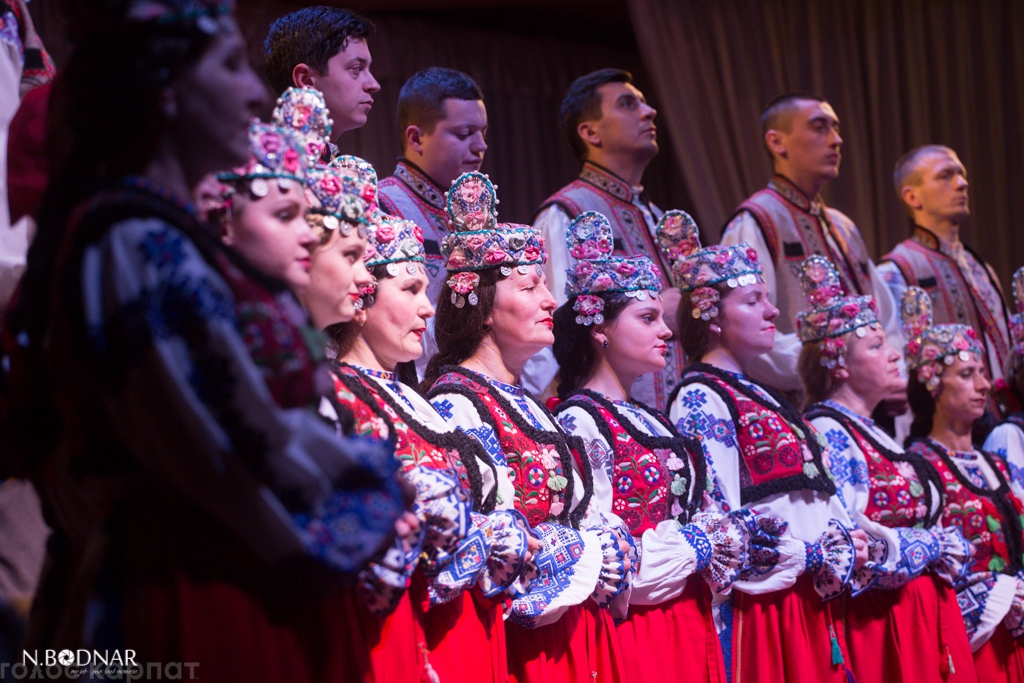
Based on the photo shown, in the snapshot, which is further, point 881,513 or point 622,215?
point 622,215

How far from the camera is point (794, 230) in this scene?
4.98 m

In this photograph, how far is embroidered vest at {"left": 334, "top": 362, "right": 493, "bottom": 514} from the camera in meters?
2.29

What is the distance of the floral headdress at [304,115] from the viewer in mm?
2096

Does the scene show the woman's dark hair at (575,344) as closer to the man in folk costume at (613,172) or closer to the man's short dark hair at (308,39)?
the man in folk costume at (613,172)

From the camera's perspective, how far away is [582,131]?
15.8 feet

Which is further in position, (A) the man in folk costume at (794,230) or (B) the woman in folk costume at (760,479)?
(A) the man in folk costume at (794,230)

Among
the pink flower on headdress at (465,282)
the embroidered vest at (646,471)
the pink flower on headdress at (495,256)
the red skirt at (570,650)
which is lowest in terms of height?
the red skirt at (570,650)

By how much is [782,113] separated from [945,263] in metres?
1.11

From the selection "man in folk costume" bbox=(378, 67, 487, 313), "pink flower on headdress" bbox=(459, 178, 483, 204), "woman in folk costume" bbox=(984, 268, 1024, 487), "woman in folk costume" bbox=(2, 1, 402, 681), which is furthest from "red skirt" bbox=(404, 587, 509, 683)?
"woman in folk costume" bbox=(984, 268, 1024, 487)

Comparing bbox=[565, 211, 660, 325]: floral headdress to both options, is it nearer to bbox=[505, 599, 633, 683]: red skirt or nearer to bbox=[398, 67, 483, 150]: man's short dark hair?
bbox=[398, 67, 483, 150]: man's short dark hair

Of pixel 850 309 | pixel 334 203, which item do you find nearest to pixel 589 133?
pixel 850 309

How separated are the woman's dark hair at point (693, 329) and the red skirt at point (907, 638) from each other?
962mm

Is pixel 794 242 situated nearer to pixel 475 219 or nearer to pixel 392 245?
pixel 475 219

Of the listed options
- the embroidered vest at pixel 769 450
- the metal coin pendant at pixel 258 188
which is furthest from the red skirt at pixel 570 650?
the metal coin pendant at pixel 258 188
